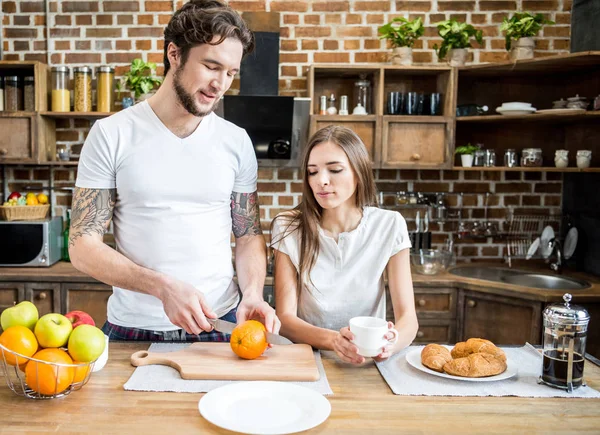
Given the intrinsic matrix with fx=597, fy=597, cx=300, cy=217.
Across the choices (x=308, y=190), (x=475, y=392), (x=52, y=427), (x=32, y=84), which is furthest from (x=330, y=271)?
(x=32, y=84)

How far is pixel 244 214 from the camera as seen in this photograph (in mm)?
2014

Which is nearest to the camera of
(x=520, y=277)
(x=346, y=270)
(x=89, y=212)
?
(x=89, y=212)

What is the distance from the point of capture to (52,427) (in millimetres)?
1164

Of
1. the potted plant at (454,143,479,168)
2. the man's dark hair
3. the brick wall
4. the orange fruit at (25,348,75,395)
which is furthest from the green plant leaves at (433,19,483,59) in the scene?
the orange fruit at (25,348,75,395)

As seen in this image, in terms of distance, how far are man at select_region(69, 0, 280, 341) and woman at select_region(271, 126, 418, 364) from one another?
0.48ft

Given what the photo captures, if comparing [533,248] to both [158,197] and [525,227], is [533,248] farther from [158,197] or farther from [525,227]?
[158,197]

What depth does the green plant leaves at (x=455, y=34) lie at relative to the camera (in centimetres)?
331

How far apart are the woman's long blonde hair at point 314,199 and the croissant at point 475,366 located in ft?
2.05

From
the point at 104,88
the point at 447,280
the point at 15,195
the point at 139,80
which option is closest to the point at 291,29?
the point at 139,80

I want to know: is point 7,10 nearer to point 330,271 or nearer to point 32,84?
point 32,84

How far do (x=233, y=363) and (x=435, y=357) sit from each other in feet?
1.65

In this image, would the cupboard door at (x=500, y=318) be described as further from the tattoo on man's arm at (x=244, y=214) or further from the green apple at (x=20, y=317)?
the green apple at (x=20, y=317)

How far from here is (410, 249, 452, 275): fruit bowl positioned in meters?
3.24

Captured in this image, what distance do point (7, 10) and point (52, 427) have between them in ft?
10.6
